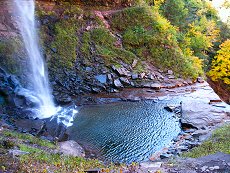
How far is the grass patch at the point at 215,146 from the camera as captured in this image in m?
11.7

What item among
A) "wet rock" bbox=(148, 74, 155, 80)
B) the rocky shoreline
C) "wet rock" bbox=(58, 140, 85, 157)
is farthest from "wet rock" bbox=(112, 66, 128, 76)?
"wet rock" bbox=(58, 140, 85, 157)

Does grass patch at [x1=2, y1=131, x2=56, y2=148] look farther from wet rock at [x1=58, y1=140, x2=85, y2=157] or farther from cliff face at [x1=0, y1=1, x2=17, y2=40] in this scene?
cliff face at [x1=0, y1=1, x2=17, y2=40]

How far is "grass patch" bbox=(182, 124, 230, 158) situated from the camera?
1166 cm

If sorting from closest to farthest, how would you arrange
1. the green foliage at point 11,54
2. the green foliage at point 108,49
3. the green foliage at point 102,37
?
1. the green foliage at point 11,54
2. the green foliage at point 108,49
3. the green foliage at point 102,37

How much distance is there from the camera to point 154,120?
17.6m

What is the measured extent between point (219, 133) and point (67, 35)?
15.7 m

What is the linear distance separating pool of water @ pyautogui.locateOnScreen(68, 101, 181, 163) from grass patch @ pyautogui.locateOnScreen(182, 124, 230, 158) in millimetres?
2348

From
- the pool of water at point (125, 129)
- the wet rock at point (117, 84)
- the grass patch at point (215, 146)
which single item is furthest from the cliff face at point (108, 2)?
the grass patch at point (215, 146)

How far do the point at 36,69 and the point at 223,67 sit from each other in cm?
2079

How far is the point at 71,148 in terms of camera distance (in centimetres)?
1343

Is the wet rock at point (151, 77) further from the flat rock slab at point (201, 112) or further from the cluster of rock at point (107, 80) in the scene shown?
the flat rock slab at point (201, 112)

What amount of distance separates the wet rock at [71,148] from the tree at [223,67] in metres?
22.7

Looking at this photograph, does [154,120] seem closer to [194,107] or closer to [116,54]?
[194,107]

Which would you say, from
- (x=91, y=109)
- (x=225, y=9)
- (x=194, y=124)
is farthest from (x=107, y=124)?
(x=225, y=9)
